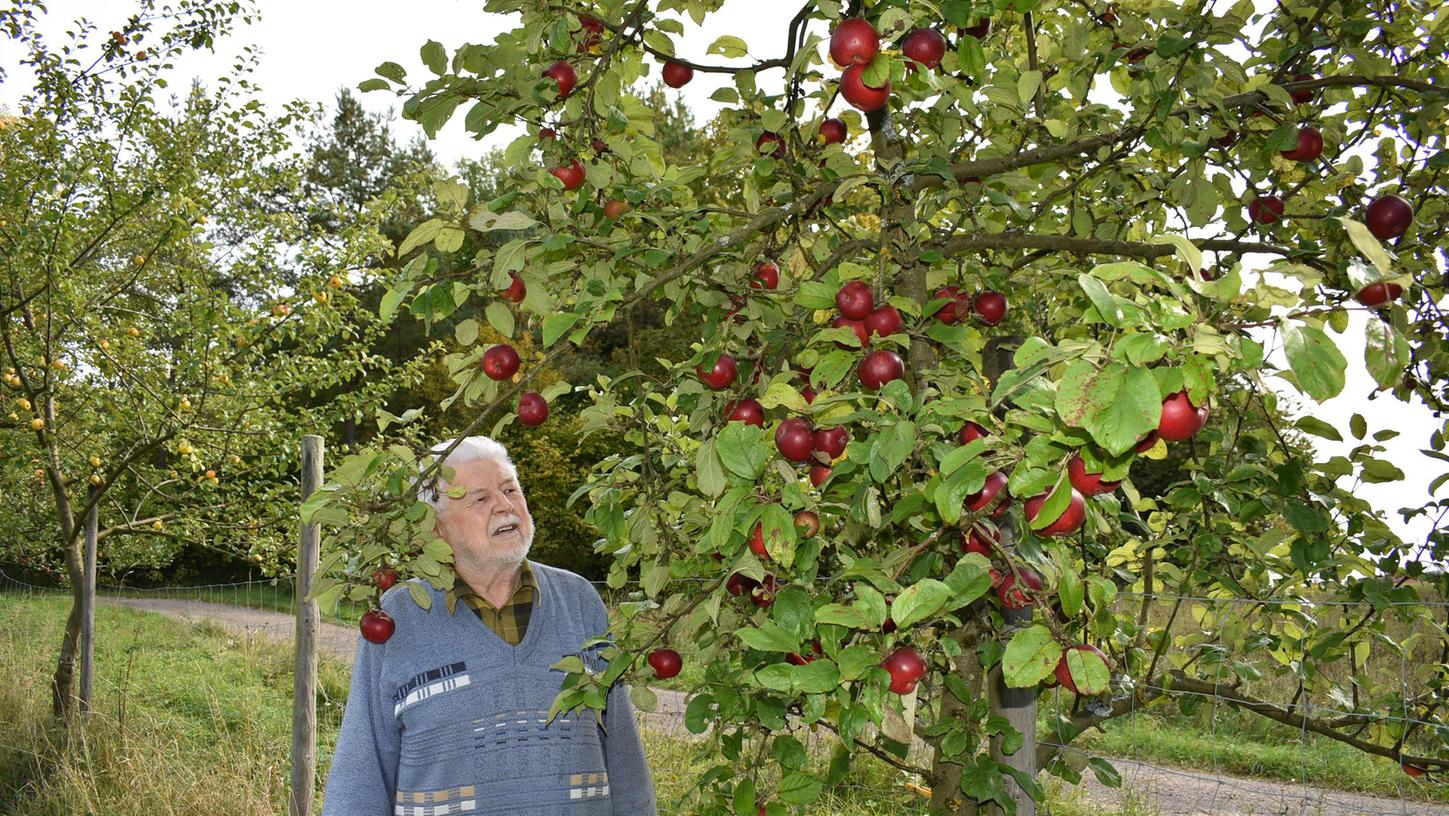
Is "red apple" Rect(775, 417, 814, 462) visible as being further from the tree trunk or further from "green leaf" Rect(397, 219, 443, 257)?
the tree trunk

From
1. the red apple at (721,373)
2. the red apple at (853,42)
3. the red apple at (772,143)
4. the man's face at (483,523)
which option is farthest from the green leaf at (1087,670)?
the man's face at (483,523)

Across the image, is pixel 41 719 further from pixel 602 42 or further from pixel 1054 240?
pixel 1054 240

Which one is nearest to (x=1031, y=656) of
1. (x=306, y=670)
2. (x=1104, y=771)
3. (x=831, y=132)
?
(x=1104, y=771)

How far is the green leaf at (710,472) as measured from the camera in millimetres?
1420

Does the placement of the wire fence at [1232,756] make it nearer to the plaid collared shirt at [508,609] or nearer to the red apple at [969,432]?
the plaid collared shirt at [508,609]

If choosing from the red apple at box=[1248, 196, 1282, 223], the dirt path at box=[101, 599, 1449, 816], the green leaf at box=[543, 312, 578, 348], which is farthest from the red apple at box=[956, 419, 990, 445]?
the dirt path at box=[101, 599, 1449, 816]

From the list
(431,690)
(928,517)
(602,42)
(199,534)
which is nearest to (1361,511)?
(928,517)

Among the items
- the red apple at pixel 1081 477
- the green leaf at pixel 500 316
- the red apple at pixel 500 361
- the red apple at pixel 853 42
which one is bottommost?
the red apple at pixel 1081 477

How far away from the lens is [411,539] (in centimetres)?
175

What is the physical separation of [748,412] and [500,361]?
43 cm

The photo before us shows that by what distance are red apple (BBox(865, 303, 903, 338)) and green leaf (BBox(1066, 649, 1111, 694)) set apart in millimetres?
587

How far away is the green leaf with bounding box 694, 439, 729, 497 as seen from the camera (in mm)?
1420

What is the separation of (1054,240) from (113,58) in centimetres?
552

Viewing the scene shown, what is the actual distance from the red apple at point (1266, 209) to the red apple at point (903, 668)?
4.38 feet
